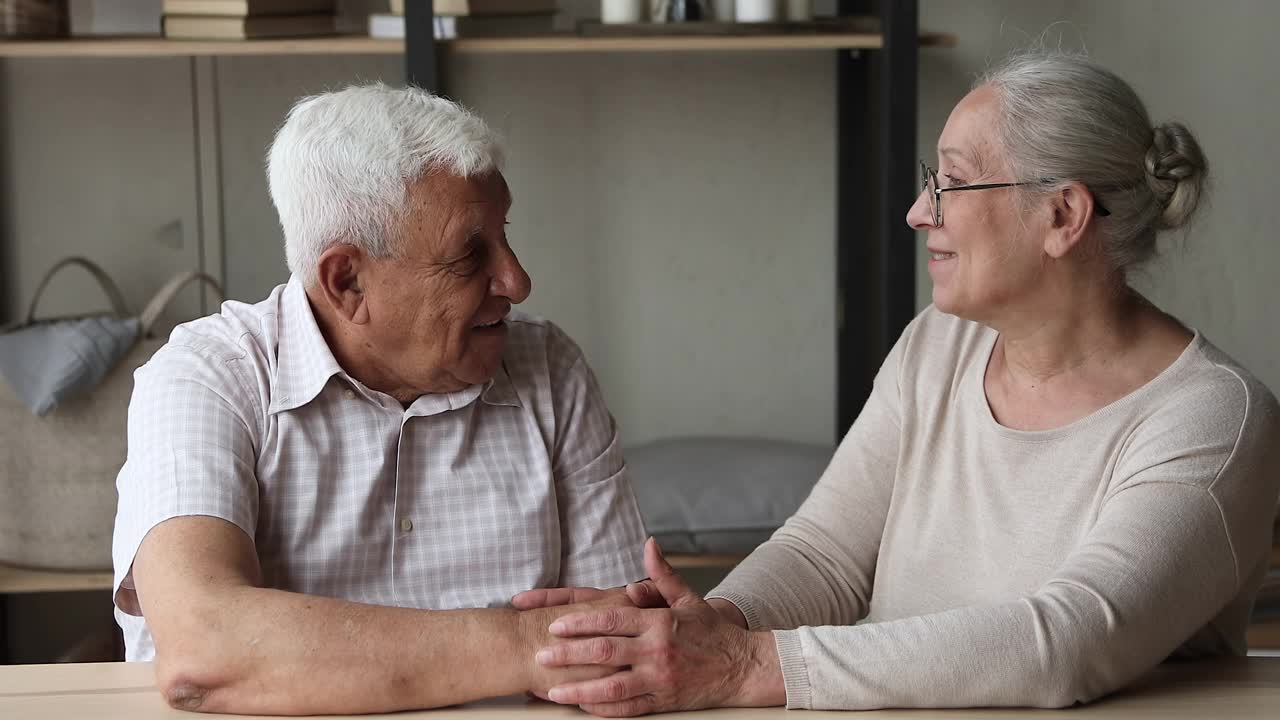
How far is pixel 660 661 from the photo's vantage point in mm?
1356

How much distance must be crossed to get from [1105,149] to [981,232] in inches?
7.3

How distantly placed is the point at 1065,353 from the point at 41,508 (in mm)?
2243

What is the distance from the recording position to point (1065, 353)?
1.74 meters

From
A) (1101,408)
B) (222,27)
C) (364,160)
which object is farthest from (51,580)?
(1101,408)

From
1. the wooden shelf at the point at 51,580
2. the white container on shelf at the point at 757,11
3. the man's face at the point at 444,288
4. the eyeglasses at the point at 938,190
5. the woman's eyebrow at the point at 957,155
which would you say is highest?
the white container on shelf at the point at 757,11

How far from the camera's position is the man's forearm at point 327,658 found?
4.34 feet

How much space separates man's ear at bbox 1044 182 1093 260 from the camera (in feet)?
5.58

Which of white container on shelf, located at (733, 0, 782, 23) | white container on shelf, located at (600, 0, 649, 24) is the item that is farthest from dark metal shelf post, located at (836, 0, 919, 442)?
white container on shelf, located at (600, 0, 649, 24)

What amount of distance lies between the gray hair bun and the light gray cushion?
217cm

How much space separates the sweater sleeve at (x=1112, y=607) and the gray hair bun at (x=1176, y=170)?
278 mm

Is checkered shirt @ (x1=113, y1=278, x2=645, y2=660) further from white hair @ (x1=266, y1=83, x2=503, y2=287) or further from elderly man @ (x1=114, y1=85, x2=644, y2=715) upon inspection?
white hair @ (x1=266, y1=83, x2=503, y2=287)

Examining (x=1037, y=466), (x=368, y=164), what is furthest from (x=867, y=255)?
(x=368, y=164)

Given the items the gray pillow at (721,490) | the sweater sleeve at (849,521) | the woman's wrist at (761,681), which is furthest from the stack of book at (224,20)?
the woman's wrist at (761,681)

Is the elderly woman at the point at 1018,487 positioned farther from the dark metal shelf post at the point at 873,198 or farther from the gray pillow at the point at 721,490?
the gray pillow at the point at 721,490
